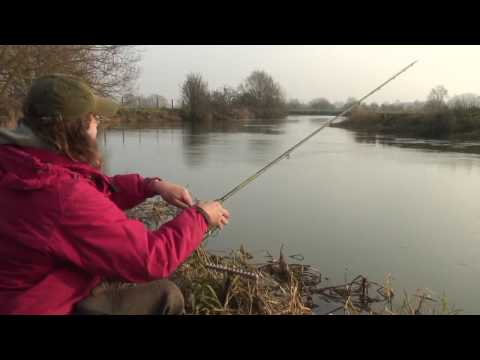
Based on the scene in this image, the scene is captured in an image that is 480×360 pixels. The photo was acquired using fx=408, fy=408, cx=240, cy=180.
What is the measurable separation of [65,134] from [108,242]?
0.38 metres

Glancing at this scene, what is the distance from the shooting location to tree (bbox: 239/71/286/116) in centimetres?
3881

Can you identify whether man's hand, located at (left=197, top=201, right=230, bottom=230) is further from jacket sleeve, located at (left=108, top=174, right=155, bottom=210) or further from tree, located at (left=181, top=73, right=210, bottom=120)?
tree, located at (left=181, top=73, right=210, bottom=120)

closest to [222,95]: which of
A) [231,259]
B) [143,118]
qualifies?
[143,118]

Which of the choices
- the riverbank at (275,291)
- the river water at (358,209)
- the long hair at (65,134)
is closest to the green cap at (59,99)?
the long hair at (65,134)

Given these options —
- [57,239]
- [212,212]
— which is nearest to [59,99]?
[57,239]

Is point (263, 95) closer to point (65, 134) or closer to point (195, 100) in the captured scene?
point (195, 100)

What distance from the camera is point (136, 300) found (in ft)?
4.85

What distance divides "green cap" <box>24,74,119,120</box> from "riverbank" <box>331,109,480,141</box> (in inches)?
573

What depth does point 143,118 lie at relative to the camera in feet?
94.6

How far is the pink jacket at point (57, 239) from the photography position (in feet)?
3.56

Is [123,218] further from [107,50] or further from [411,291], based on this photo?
[107,50]

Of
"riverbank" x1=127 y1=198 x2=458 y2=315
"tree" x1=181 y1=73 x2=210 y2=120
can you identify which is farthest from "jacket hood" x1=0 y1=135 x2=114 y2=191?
"tree" x1=181 y1=73 x2=210 y2=120

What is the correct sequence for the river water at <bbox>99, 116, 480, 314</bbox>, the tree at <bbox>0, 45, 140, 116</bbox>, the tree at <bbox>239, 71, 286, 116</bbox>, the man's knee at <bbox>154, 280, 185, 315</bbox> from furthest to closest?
the tree at <bbox>239, 71, 286, 116</bbox>
the tree at <bbox>0, 45, 140, 116</bbox>
the river water at <bbox>99, 116, 480, 314</bbox>
the man's knee at <bbox>154, 280, 185, 315</bbox>

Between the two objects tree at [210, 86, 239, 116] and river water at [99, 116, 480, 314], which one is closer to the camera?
river water at [99, 116, 480, 314]
